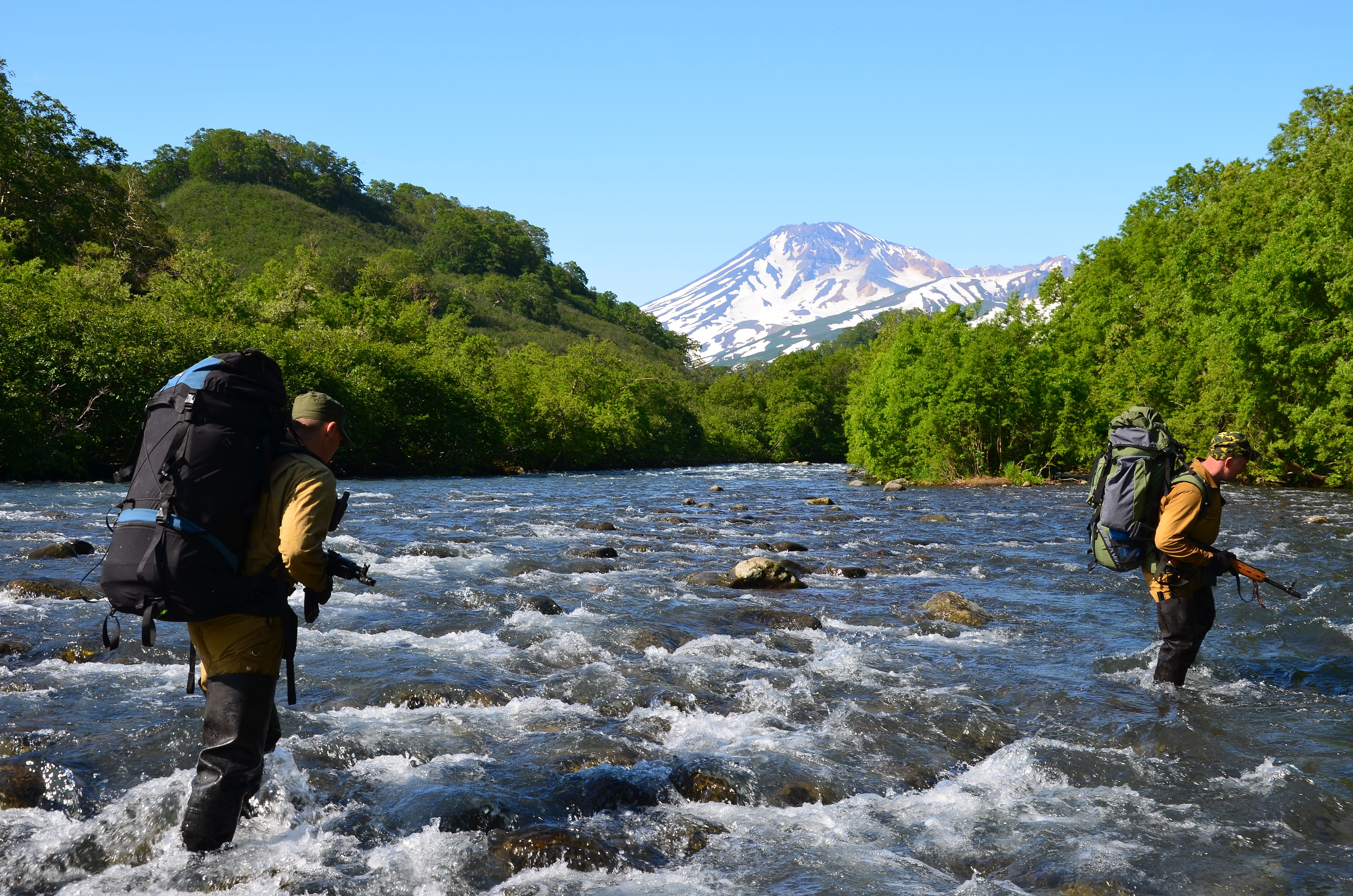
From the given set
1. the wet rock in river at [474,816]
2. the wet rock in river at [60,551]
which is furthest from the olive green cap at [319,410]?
the wet rock in river at [60,551]

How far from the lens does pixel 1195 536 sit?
25.3ft

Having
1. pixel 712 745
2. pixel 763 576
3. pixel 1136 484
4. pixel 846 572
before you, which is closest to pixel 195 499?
pixel 712 745

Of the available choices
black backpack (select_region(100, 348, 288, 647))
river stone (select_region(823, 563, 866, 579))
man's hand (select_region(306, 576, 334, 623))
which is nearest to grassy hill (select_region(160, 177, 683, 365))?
river stone (select_region(823, 563, 866, 579))

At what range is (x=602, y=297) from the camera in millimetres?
186250

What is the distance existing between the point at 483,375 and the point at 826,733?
59700mm

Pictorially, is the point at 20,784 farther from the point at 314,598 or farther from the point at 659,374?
the point at 659,374

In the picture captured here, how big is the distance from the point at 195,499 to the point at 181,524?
0.48ft

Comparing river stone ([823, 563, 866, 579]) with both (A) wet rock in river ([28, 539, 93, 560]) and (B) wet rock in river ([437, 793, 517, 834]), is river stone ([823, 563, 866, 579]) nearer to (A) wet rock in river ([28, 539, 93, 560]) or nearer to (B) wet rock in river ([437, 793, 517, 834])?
(B) wet rock in river ([437, 793, 517, 834])

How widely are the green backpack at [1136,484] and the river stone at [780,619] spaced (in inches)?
182

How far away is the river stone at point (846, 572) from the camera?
16.2 meters

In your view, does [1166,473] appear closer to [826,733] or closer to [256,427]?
[826,733]

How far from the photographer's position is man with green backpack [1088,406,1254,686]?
7.60 meters

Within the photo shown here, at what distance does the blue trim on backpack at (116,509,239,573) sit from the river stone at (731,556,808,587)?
10835 millimetres

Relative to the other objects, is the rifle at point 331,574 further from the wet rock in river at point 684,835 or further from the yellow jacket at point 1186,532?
the yellow jacket at point 1186,532
